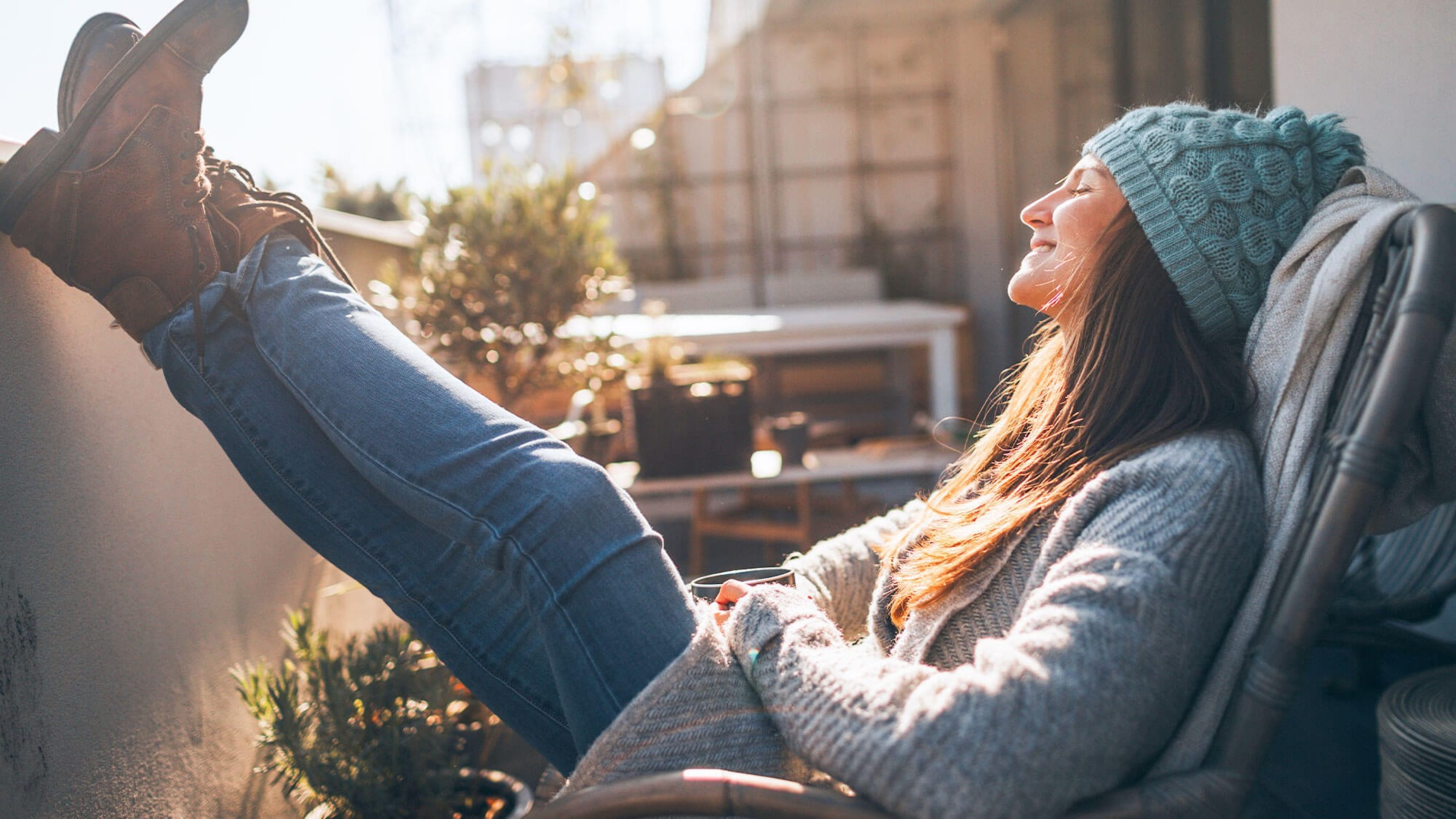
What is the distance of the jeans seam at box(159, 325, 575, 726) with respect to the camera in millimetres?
1197

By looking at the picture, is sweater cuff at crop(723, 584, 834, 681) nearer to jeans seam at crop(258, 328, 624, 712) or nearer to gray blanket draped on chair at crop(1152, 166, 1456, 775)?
jeans seam at crop(258, 328, 624, 712)

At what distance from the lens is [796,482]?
9.99ft

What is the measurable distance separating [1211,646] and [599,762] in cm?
60

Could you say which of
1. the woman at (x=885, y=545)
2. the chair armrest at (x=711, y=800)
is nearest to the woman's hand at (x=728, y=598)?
the woman at (x=885, y=545)

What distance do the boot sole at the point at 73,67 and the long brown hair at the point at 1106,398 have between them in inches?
46.0

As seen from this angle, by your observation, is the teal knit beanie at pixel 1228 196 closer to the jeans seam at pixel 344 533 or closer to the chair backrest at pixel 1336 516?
the chair backrest at pixel 1336 516

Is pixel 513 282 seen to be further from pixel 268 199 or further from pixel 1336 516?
pixel 1336 516

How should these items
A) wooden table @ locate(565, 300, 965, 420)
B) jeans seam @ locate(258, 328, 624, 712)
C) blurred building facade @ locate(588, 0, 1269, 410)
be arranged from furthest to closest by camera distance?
blurred building facade @ locate(588, 0, 1269, 410) < wooden table @ locate(565, 300, 965, 420) < jeans seam @ locate(258, 328, 624, 712)

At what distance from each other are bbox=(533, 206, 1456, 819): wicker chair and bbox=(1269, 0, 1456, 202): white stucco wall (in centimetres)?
135

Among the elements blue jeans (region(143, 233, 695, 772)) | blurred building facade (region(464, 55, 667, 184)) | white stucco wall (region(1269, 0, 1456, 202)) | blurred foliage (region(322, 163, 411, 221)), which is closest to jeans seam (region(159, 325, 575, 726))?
blue jeans (region(143, 233, 695, 772))

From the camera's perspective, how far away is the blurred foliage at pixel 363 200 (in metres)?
5.50

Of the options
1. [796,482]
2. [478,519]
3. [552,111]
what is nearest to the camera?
[478,519]

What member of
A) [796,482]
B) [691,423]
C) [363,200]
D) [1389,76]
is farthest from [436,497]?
[363,200]

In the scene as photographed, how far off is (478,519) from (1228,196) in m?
0.88
